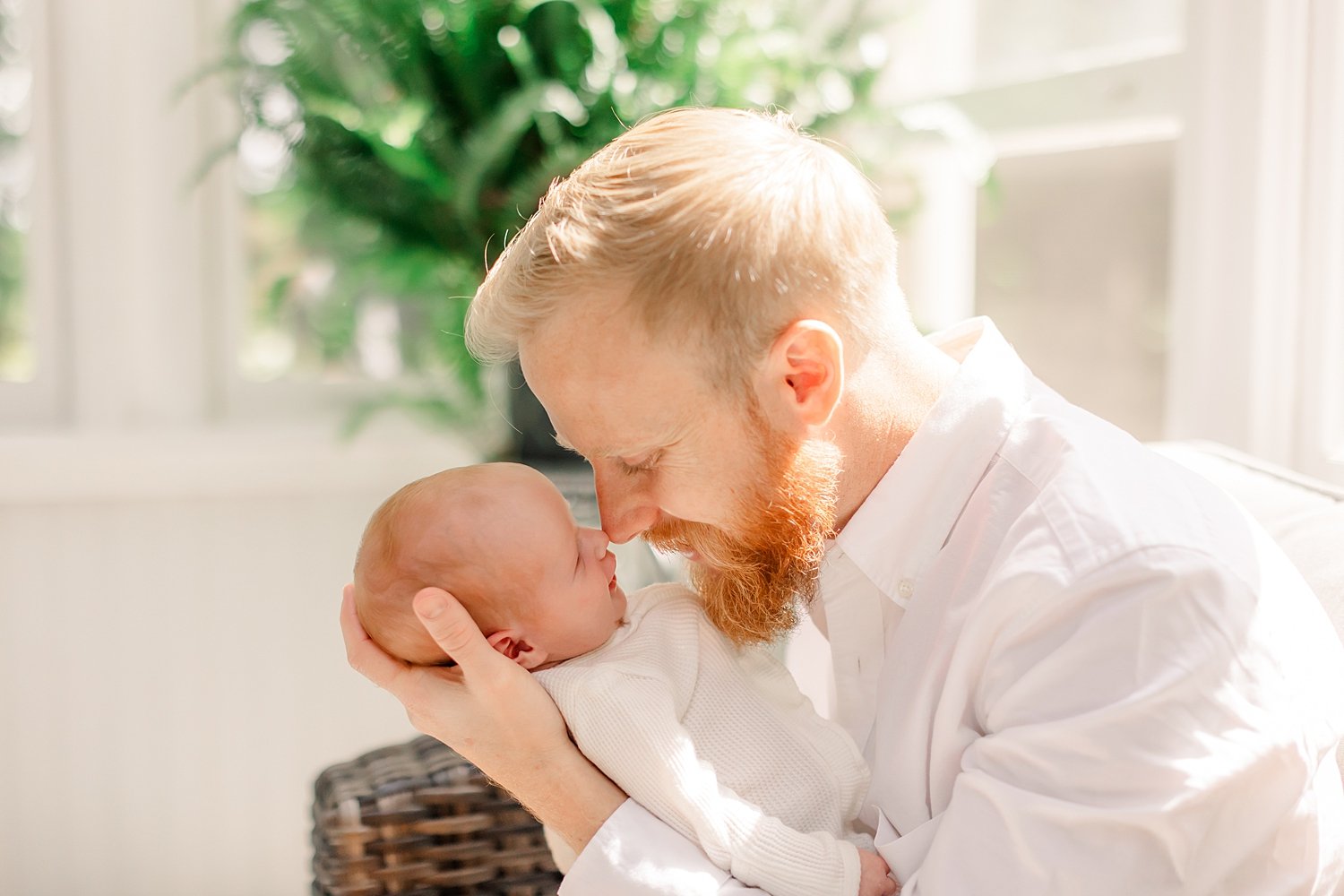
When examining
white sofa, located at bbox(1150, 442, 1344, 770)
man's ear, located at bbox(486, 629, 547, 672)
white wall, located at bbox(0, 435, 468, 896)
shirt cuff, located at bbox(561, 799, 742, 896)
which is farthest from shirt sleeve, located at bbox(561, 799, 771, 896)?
white wall, located at bbox(0, 435, 468, 896)

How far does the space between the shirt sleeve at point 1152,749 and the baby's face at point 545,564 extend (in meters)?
0.46

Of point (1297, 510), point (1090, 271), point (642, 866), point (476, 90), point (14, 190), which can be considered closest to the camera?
point (642, 866)

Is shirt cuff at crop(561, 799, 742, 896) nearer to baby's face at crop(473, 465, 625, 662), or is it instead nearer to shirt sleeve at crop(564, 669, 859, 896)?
shirt sleeve at crop(564, 669, 859, 896)

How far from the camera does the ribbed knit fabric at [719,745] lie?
112cm

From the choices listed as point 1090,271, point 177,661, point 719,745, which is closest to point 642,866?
point 719,745

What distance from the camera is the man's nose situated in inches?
51.6

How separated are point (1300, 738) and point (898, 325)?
1.85 ft

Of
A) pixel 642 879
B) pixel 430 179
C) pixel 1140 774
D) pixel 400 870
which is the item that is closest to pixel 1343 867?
pixel 1140 774

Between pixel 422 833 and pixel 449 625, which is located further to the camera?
pixel 422 833

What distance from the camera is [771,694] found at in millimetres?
1368

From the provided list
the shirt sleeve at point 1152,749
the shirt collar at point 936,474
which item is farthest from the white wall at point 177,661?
the shirt sleeve at point 1152,749

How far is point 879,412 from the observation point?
4.17ft

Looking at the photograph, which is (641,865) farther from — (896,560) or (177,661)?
(177,661)

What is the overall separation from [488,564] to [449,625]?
98 millimetres
